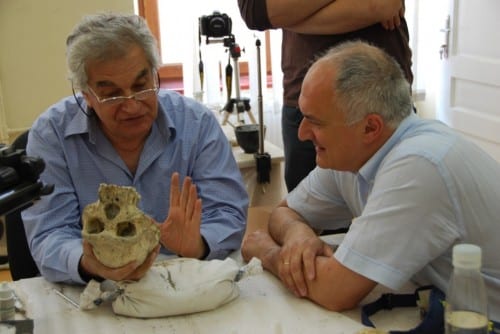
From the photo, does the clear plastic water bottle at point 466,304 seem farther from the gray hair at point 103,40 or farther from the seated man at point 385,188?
the gray hair at point 103,40

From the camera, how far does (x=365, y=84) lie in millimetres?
1399

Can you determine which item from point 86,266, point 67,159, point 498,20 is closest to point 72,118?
point 67,159

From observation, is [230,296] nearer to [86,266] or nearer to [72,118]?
[86,266]

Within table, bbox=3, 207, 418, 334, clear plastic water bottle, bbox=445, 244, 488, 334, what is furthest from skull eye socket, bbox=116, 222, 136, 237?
clear plastic water bottle, bbox=445, 244, 488, 334

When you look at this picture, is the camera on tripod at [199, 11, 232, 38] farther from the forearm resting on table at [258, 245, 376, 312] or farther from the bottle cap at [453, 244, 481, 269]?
the bottle cap at [453, 244, 481, 269]

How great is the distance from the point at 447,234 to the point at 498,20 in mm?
2678

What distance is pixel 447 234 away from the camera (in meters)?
1.33

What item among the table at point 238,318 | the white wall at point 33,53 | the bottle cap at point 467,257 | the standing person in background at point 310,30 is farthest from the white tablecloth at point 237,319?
the white wall at point 33,53

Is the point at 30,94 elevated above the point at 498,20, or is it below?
below

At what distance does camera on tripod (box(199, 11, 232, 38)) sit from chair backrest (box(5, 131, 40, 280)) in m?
1.52

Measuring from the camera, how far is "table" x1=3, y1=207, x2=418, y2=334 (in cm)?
131

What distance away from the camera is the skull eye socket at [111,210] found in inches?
52.4

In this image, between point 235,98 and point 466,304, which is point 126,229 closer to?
point 466,304

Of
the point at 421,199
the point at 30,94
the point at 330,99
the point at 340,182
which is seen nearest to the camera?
the point at 421,199
